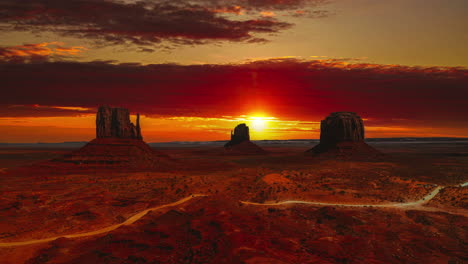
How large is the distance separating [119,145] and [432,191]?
63339 mm

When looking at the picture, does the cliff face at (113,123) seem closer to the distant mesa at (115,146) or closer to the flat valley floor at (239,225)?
the distant mesa at (115,146)

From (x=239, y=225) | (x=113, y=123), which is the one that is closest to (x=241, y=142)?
(x=113, y=123)

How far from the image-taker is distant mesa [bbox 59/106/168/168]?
60834mm

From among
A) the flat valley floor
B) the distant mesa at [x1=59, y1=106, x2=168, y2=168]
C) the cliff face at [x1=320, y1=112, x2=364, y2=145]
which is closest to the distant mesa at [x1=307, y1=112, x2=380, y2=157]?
the cliff face at [x1=320, y1=112, x2=364, y2=145]

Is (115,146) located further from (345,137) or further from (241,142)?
(241,142)

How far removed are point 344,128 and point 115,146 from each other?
68909 mm

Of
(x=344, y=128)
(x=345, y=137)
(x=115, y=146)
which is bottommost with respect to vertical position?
(x=115, y=146)

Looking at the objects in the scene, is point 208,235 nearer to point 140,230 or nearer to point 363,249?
point 140,230

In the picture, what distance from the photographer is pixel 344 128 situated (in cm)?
8475

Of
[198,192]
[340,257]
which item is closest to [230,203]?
[198,192]

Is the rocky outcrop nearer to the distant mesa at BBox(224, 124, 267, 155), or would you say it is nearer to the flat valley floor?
the distant mesa at BBox(224, 124, 267, 155)

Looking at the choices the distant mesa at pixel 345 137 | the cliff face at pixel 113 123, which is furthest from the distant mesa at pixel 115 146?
the distant mesa at pixel 345 137

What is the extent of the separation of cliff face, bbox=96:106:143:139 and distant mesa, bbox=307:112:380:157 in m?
60.9

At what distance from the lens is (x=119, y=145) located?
65.6 metres
